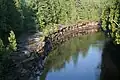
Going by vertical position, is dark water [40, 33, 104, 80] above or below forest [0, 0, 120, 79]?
below

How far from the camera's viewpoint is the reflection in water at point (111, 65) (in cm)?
4273

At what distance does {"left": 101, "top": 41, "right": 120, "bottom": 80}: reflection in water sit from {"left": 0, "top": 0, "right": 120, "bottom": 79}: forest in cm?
356

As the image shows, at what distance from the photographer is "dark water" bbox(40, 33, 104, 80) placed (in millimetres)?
45250

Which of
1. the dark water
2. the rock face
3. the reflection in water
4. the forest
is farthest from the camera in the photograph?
the forest

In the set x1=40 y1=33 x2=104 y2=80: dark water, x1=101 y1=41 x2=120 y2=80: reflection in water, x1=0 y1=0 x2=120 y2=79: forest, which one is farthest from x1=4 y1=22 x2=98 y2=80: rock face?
x1=101 y1=41 x2=120 y2=80: reflection in water

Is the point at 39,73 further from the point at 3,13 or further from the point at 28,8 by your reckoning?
the point at 28,8

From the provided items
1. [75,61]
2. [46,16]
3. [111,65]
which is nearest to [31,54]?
[75,61]

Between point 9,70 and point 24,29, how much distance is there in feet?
96.3

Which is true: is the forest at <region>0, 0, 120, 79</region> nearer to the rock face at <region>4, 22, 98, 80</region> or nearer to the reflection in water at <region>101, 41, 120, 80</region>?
the rock face at <region>4, 22, 98, 80</region>

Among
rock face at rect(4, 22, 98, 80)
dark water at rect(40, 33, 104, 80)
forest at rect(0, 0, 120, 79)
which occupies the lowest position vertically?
dark water at rect(40, 33, 104, 80)

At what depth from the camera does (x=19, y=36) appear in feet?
200

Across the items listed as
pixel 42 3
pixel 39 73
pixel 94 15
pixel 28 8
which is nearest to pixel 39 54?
pixel 39 73

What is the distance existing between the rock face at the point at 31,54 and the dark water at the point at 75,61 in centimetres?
148

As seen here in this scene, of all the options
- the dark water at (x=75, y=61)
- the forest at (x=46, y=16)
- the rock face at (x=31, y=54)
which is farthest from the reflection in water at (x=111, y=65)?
the rock face at (x=31, y=54)
